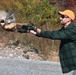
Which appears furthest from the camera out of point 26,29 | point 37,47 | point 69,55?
point 37,47

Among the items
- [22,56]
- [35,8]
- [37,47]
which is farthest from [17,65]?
[35,8]

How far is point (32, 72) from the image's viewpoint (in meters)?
9.88

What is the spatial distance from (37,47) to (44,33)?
9302 mm

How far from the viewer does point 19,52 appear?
14.2 meters

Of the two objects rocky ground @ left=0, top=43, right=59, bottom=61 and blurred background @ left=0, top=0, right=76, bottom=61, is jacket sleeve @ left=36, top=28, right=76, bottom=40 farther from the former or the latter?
blurred background @ left=0, top=0, right=76, bottom=61

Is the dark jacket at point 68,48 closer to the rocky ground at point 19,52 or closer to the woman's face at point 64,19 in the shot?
the woman's face at point 64,19

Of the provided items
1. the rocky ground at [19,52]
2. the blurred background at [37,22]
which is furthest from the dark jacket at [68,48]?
the blurred background at [37,22]

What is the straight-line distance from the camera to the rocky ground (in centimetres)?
1355

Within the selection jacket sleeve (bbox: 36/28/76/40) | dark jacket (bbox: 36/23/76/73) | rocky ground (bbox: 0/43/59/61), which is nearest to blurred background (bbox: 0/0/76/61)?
rocky ground (bbox: 0/43/59/61)

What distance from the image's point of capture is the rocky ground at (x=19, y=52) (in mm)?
13547

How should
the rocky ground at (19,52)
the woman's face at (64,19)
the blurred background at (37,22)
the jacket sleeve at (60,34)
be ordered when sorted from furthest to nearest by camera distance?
the blurred background at (37,22), the rocky ground at (19,52), the woman's face at (64,19), the jacket sleeve at (60,34)

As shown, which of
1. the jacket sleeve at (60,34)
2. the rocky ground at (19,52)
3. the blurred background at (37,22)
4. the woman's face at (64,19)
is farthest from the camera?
the blurred background at (37,22)

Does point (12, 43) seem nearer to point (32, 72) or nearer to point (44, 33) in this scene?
point (32, 72)

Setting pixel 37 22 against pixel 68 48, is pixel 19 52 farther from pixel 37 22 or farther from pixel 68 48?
pixel 68 48
